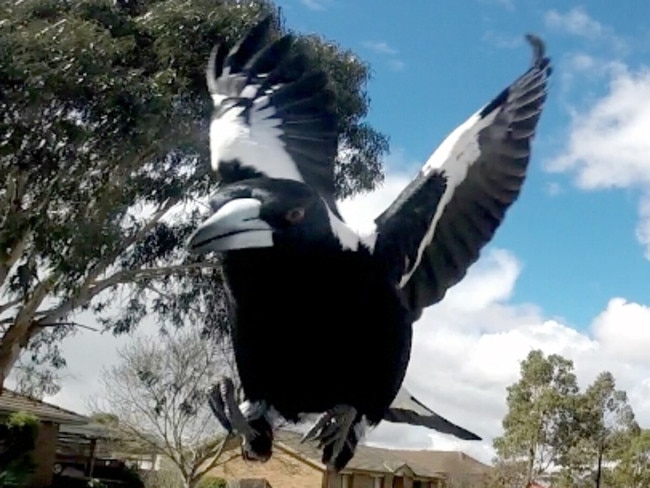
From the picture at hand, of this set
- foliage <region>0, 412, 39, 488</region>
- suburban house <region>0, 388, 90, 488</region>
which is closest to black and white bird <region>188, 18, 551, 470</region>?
foliage <region>0, 412, 39, 488</region>

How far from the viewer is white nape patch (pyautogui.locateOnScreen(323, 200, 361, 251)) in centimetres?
153

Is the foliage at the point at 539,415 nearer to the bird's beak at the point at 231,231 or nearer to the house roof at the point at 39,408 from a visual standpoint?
the house roof at the point at 39,408

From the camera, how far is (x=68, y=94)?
23.6 ft

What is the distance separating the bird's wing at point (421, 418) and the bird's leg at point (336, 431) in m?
0.18

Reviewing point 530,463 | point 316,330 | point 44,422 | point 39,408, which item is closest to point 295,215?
point 316,330

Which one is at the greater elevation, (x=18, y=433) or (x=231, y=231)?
(x=18, y=433)

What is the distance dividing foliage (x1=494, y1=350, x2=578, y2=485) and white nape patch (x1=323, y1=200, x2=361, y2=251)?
56.2ft

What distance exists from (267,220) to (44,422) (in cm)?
1270

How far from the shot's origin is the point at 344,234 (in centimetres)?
155

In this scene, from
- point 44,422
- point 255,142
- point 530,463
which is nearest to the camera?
point 255,142

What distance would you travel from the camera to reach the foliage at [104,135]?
23.5ft

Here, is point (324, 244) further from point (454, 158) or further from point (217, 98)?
point (217, 98)

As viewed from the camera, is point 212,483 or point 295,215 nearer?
point 295,215

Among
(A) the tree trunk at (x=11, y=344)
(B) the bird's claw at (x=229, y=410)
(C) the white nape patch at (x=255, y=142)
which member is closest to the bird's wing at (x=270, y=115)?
(C) the white nape patch at (x=255, y=142)
